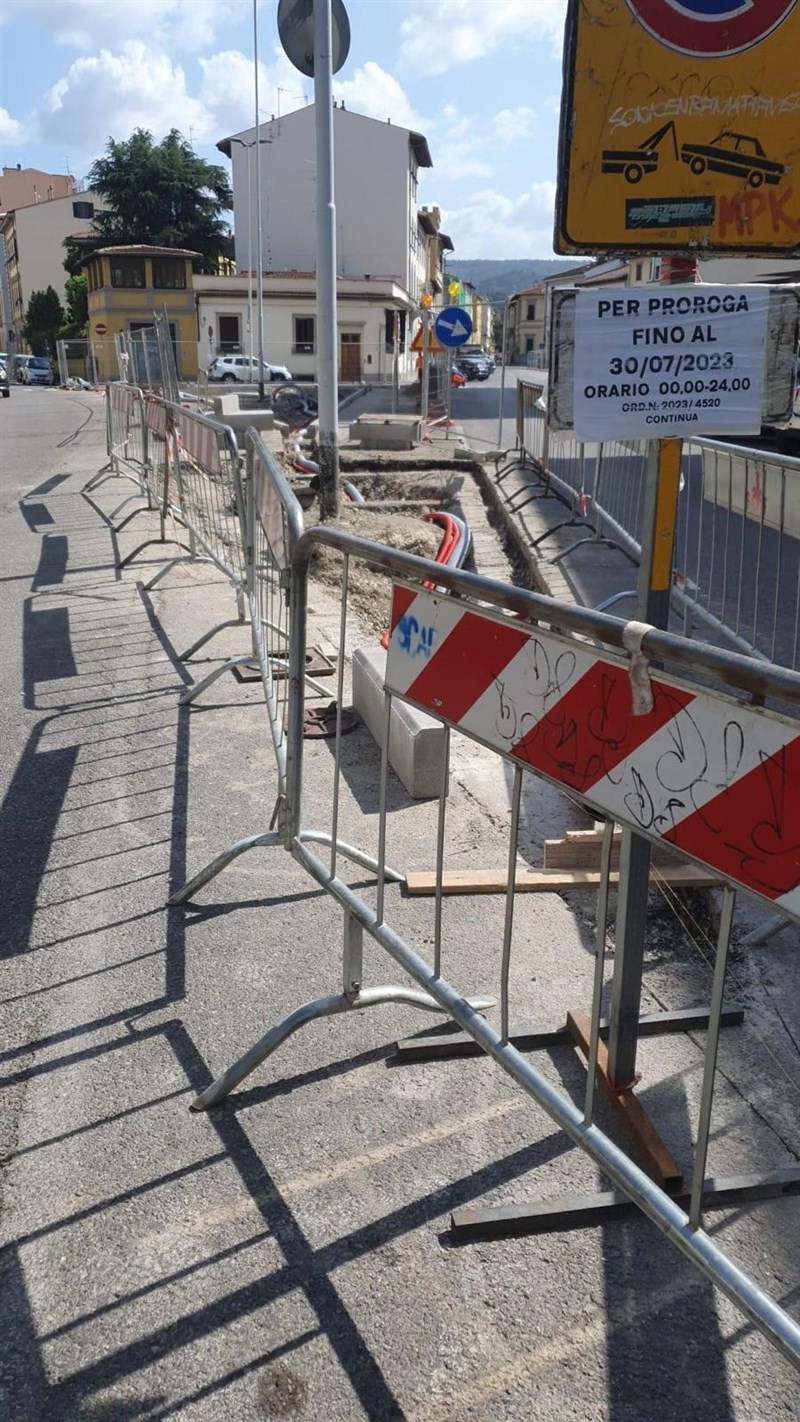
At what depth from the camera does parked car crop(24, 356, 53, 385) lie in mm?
55812

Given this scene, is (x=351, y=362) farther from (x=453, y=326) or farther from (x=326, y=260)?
(x=326, y=260)

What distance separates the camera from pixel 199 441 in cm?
833

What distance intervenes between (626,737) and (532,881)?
217cm

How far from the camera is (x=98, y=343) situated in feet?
147

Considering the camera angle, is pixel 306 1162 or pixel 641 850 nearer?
pixel 641 850

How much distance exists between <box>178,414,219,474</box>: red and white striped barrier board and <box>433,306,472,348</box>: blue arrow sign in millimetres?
13870

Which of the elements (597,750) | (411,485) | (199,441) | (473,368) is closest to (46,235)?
(473,368)

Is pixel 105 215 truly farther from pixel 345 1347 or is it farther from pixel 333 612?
pixel 345 1347

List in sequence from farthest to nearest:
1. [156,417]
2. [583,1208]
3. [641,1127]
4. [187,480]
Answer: [156,417], [187,480], [641,1127], [583,1208]

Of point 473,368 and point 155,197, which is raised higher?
point 155,197

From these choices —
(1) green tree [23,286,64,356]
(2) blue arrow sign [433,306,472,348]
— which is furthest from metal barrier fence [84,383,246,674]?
(1) green tree [23,286,64,356]

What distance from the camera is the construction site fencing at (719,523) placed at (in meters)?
5.88

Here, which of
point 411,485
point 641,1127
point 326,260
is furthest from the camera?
point 411,485

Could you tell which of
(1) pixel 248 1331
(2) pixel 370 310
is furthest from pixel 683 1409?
(2) pixel 370 310
